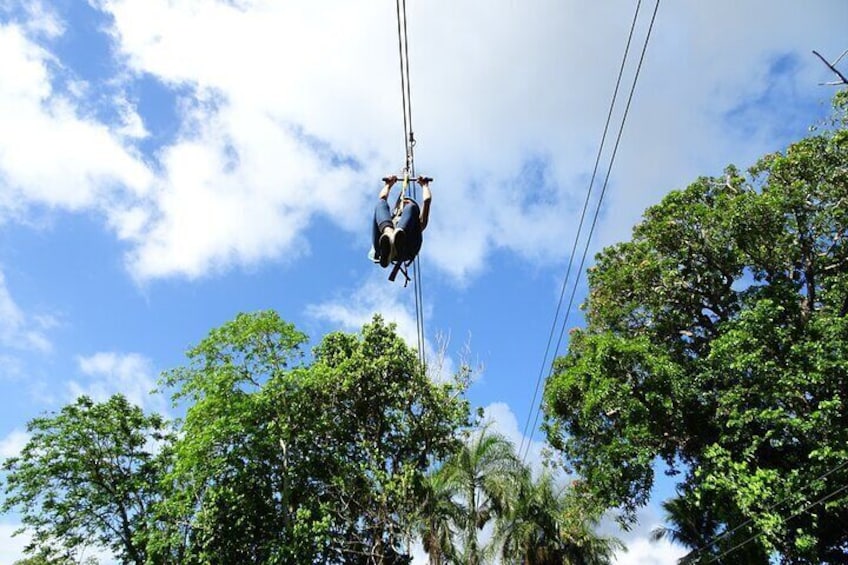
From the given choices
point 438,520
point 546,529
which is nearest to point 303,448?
point 438,520

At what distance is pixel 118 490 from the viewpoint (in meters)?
19.6

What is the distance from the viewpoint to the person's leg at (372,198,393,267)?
22.3ft

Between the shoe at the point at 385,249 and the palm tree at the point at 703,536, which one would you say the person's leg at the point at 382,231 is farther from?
the palm tree at the point at 703,536

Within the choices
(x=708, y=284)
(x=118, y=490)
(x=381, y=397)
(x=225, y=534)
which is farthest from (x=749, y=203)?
(x=118, y=490)

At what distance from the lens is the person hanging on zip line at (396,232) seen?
6734 mm

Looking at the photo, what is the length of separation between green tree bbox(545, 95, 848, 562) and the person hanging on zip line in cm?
923

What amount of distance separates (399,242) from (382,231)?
307 millimetres

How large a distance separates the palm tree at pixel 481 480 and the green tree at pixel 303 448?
0.71 metres

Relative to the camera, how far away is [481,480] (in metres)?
17.1

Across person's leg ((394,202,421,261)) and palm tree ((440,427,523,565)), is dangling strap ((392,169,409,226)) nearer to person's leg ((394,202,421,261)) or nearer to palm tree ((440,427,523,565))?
person's leg ((394,202,421,261))

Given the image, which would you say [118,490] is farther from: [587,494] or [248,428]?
[587,494]

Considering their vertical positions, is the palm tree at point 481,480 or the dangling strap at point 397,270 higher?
the palm tree at point 481,480

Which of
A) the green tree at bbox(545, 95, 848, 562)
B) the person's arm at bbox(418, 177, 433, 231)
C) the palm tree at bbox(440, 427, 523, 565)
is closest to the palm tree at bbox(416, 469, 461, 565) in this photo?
the palm tree at bbox(440, 427, 523, 565)

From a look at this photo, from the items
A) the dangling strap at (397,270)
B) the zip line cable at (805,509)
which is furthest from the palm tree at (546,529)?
the dangling strap at (397,270)
